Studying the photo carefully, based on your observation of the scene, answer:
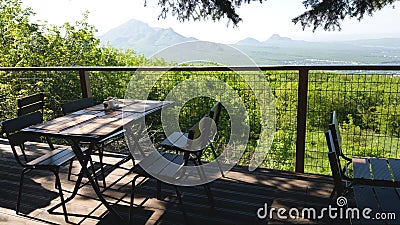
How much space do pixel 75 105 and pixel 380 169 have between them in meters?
2.87

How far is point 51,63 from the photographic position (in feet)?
38.4

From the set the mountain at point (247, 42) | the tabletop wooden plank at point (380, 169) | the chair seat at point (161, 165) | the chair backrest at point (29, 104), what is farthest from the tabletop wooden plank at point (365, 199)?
the mountain at point (247, 42)

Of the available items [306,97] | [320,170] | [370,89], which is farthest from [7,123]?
[370,89]

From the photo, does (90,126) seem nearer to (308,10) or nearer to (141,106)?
(141,106)

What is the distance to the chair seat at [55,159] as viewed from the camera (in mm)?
2666

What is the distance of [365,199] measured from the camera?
1.96m

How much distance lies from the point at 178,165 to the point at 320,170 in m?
1.86

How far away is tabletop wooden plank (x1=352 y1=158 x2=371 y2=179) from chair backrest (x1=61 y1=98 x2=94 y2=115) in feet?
8.82

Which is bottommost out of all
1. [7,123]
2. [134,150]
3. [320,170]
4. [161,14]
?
[320,170]

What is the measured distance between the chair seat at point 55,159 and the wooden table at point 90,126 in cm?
18

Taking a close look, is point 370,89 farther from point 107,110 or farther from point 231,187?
point 107,110

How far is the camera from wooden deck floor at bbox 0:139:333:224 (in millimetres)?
2596

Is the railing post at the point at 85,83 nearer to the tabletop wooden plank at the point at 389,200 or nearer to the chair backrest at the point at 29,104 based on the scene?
the chair backrest at the point at 29,104

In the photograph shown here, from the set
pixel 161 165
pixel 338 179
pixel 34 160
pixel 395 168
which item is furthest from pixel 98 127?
pixel 395 168
